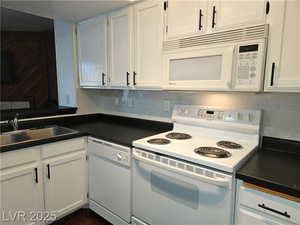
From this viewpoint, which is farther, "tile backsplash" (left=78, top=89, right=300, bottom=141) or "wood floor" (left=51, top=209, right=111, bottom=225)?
"wood floor" (left=51, top=209, right=111, bottom=225)

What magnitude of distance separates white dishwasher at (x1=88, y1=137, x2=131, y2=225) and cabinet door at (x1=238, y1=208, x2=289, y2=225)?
904 mm

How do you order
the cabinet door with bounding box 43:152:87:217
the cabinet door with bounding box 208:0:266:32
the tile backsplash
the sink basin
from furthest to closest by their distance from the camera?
the sink basin → the cabinet door with bounding box 43:152:87:217 → the tile backsplash → the cabinet door with bounding box 208:0:266:32

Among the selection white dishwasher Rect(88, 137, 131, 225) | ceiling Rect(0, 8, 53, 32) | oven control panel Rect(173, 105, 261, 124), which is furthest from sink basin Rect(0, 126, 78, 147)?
ceiling Rect(0, 8, 53, 32)

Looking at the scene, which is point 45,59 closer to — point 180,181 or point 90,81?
point 90,81

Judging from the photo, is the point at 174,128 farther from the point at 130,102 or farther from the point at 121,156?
the point at 130,102

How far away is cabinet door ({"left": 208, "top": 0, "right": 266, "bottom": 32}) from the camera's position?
1283mm

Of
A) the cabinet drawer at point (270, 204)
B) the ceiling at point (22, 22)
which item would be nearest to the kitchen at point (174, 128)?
the cabinet drawer at point (270, 204)

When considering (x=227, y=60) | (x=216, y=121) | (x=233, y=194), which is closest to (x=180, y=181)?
(x=233, y=194)

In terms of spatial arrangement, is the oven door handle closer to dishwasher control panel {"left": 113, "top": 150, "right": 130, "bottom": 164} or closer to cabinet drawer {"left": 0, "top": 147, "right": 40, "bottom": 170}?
dishwasher control panel {"left": 113, "top": 150, "right": 130, "bottom": 164}

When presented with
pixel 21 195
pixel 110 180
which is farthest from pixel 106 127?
pixel 21 195

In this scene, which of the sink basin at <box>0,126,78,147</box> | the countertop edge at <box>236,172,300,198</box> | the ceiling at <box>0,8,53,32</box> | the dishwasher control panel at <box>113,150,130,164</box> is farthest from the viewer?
the ceiling at <box>0,8,53,32</box>

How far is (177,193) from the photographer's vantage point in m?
1.39

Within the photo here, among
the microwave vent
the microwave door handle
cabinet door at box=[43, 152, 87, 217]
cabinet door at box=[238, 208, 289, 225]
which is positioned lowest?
cabinet door at box=[43, 152, 87, 217]

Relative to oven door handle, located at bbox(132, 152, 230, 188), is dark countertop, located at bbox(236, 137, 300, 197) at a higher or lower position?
higher
